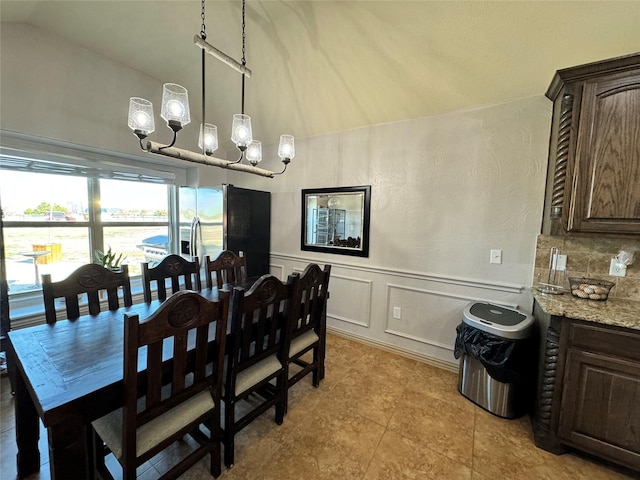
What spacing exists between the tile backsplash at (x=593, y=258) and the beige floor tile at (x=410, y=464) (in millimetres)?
1502

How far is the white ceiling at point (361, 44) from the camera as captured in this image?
1709 mm

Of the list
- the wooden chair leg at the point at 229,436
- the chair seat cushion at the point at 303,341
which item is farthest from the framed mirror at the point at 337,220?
the wooden chair leg at the point at 229,436

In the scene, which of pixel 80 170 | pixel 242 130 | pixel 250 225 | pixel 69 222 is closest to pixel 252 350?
pixel 242 130

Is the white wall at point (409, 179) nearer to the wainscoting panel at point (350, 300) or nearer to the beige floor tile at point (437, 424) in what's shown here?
the wainscoting panel at point (350, 300)

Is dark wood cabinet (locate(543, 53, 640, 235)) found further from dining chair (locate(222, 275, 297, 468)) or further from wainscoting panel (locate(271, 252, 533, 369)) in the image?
dining chair (locate(222, 275, 297, 468))

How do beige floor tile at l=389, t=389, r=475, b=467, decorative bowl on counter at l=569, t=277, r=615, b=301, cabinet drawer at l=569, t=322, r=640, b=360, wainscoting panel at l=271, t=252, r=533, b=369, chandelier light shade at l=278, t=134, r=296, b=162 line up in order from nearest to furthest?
cabinet drawer at l=569, t=322, r=640, b=360
beige floor tile at l=389, t=389, r=475, b=467
decorative bowl on counter at l=569, t=277, r=615, b=301
chandelier light shade at l=278, t=134, r=296, b=162
wainscoting panel at l=271, t=252, r=533, b=369

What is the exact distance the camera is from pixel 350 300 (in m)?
3.16

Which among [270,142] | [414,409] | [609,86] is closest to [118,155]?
[270,142]

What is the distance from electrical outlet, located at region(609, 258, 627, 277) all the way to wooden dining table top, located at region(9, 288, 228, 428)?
108 inches

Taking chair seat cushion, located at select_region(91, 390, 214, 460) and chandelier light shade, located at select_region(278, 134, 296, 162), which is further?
chandelier light shade, located at select_region(278, 134, 296, 162)

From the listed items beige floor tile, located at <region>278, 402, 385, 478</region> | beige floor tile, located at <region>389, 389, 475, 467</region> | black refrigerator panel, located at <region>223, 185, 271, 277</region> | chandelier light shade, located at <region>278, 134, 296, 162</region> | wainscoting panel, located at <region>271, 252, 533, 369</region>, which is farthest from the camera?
black refrigerator panel, located at <region>223, 185, 271, 277</region>

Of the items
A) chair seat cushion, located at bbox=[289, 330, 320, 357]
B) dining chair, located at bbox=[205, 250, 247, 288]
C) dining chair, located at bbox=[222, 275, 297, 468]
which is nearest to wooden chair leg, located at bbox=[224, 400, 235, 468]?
dining chair, located at bbox=[222, 275, 297, 468]

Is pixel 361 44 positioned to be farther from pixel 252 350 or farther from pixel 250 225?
pixel 252 350

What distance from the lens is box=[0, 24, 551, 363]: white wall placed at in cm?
221
